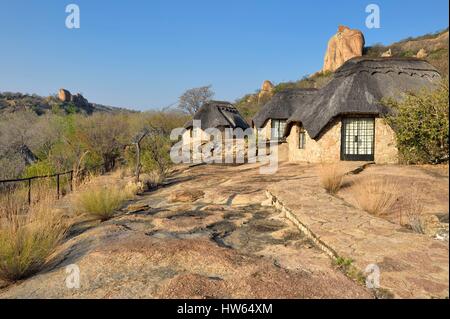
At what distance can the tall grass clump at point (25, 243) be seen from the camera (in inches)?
141

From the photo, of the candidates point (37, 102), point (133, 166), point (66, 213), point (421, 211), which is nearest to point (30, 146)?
point (133, 166)

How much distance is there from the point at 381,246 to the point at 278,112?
885 inches

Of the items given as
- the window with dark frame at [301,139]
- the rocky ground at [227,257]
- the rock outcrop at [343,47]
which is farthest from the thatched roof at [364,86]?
the rock outcrop at [343,47]

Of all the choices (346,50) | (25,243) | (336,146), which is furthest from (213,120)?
(346,50)

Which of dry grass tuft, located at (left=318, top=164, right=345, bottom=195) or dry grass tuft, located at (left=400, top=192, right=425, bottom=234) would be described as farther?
dry grass tuft, located at (left=318, top=164, right=345, bottom=195)

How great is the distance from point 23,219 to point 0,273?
1078 mm

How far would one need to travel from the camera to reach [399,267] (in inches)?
117

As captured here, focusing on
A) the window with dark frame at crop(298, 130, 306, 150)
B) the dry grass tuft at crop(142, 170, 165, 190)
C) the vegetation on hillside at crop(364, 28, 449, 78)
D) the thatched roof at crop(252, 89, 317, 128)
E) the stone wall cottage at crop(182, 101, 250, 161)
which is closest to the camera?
the dry grass tuft at crop(142, 170, 165, 190)

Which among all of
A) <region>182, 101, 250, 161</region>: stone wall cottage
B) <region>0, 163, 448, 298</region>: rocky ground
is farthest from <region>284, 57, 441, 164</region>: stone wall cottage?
<region>182, 101, 250, 161</region>: stone wall cottage

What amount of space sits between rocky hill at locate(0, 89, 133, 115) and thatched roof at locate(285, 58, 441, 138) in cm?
3504

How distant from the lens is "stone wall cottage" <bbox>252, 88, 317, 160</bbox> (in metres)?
25.3

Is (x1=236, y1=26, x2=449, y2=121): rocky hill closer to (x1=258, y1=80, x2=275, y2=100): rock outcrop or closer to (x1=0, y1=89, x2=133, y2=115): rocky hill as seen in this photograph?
(x1=258, y1=80, x2=275, y2=100): rock outcrop

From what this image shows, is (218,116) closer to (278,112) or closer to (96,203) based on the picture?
(278,112)

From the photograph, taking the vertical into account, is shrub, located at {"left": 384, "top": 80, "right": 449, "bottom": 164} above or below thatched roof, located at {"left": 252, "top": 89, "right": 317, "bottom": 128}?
below
